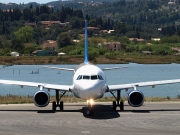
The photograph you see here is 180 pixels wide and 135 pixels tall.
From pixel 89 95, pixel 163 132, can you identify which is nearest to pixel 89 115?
pixel 89 95

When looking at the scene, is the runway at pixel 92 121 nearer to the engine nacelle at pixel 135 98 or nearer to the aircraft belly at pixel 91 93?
the engine nacelle at pixel 135 98

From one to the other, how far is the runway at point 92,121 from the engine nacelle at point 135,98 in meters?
0.66

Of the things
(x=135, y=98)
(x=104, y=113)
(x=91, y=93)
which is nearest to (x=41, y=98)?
(x=104, y=113)

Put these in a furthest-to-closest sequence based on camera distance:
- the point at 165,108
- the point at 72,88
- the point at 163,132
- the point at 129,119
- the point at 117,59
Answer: the point at 117,59 → the point at 165,108 → the point at 72,88 → the point at 129,119 → the point at 163,132

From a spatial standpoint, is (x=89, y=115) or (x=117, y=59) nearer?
(x=89, y=115)

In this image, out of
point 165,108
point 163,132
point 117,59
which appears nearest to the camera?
point 163,132

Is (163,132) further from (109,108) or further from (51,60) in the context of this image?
(51,60)

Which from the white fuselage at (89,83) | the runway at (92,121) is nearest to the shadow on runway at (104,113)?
the runway at (92,121)

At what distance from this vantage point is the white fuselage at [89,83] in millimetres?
35188

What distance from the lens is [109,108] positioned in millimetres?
42000

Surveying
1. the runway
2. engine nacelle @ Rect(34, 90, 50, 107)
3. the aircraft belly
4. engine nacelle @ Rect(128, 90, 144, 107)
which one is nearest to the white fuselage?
the aircraft belly

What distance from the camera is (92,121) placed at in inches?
1331

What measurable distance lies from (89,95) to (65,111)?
512cm

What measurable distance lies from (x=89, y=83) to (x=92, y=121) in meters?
2.52
